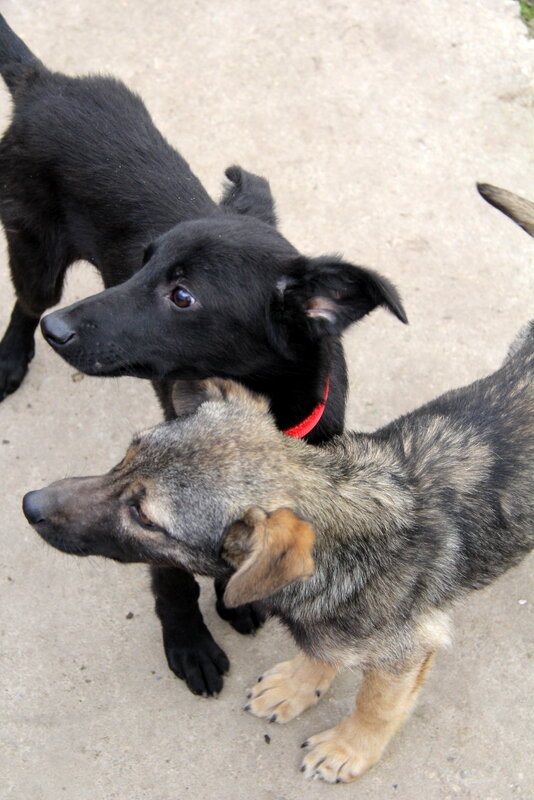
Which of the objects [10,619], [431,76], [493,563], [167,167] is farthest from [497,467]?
[431,76]

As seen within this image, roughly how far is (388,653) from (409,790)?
70 centimetres

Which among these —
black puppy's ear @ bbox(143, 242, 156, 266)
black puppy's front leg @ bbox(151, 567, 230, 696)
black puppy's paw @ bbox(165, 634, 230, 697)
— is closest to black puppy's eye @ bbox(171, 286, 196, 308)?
black puppy's ear @ bbox(143, 242, 156, 266)

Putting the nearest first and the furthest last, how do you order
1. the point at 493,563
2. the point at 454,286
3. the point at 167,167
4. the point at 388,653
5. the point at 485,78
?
the point at 388,653
the point at 493,563
the point at 167,167
the point at 454,286
the point at 485,78

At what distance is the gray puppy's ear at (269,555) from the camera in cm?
252

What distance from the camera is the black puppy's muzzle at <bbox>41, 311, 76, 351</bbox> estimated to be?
319cm

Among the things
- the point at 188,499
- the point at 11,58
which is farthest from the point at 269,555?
the point at 11,58

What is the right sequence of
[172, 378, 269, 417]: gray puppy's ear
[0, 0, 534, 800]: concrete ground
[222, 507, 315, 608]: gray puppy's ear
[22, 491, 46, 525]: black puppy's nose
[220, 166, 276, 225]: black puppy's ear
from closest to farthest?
[222, 507, 315, 608]: gray puppy's ear
[22, 491, 46, 525]: black puppy's nose
[172, 378, 269, 417]: gray puppy's ear
[0, 0, 534, 800]: concrete ground
[220, 166, 276, 225]: black puppy's ear

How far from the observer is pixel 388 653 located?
3.25 m

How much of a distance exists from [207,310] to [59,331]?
1.77ft

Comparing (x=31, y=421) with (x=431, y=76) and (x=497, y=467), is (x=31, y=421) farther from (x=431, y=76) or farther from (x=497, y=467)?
(x=431, y=76)

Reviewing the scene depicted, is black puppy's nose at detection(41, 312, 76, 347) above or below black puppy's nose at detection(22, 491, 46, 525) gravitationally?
above

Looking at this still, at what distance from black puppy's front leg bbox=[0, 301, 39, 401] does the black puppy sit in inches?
4.1

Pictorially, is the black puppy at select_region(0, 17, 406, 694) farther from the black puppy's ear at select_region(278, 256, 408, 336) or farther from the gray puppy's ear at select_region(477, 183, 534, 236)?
the gray puppy's ear at select_region(477, 183, 534, 236)

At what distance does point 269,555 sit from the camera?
2.56m
